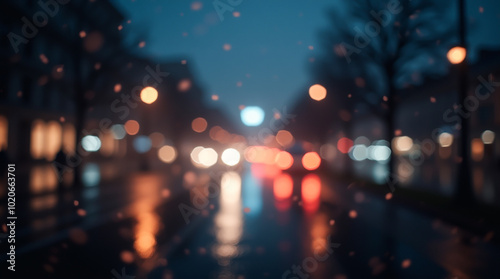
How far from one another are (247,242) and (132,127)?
1966 inches

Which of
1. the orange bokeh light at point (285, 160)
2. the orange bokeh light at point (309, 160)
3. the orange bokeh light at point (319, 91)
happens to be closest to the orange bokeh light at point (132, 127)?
the orange bokeh light at point (319, 91)

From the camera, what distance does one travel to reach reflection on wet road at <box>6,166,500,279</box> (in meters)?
6.07

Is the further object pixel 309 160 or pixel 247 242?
pixel 309 160

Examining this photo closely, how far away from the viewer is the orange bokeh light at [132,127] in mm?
53453

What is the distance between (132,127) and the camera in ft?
183

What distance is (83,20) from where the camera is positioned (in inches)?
759

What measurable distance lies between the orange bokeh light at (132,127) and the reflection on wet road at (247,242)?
40.8 metres

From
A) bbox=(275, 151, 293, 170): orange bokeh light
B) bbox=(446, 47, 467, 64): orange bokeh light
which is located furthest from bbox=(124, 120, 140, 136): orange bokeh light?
bbox=(446, 47, 467, 64): orange bokeh light

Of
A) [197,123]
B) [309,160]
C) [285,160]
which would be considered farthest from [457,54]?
[197,123]

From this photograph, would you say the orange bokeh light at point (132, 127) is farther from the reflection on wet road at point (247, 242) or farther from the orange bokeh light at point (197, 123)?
the reflection on wet road at point (247, 242)

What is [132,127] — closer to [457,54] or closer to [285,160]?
[285,160]

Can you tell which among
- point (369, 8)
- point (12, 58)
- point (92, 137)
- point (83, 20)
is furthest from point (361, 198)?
point (92, 137)

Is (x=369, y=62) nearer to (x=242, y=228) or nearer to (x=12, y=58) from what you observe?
(x=242, y=228)

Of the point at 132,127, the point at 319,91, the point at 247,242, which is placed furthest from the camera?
the point at 132,127
